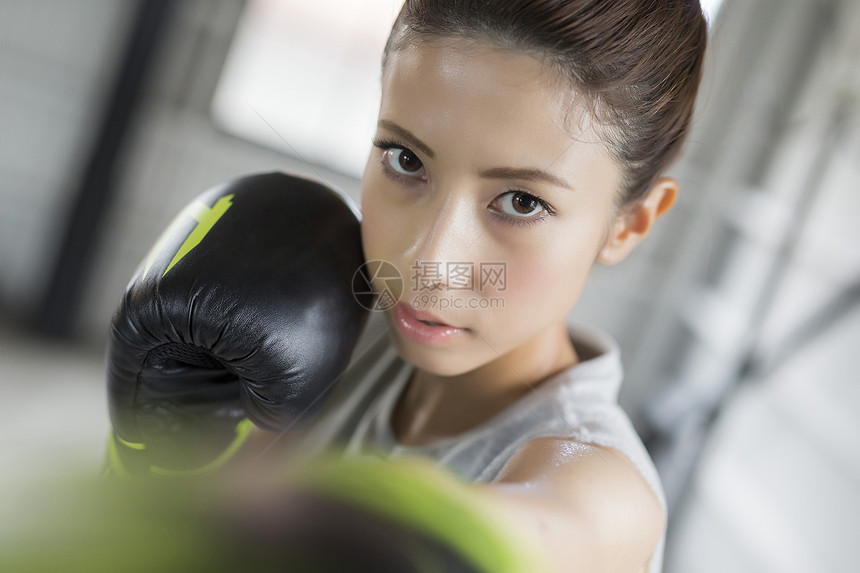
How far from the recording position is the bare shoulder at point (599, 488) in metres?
0.44

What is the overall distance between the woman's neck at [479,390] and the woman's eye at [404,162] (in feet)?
0.71

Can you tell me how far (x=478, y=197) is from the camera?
0.50 metres

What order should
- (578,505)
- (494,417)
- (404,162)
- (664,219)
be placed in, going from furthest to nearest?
1. (664,219)
2. (494,417)
3. (404,162)
4. (578,505)

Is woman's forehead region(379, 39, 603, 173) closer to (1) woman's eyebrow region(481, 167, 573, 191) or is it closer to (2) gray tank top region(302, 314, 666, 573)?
(1) woman's eyebrow region(481, 167, 573, 191)

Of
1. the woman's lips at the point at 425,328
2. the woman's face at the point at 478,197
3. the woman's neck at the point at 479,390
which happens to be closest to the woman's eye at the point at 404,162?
the woman's face at the point at 478,197

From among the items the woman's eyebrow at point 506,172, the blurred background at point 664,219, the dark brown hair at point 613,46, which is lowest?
the blurred background at point 664,219

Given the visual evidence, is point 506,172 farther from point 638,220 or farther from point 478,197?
point 638,220

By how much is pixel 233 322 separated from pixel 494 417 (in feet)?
0.90

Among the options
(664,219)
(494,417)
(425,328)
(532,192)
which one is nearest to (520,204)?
(532,192)

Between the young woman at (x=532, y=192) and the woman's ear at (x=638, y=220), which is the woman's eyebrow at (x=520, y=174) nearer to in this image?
the young woman at (x=532, y=192)

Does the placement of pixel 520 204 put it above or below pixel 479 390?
above

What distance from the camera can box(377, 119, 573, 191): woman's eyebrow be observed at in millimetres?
483

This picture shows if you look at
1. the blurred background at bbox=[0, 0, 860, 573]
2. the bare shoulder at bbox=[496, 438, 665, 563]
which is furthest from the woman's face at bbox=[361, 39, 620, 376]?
the blurred background at bbox=[0, 0, 860, 573]

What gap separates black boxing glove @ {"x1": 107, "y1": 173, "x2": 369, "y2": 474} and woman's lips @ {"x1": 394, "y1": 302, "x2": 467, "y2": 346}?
36 millimetres
